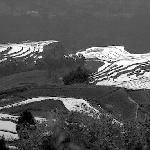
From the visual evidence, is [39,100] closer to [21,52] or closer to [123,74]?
[123,74]

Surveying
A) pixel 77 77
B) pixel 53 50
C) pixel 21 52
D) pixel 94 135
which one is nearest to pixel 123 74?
pixel 77 77

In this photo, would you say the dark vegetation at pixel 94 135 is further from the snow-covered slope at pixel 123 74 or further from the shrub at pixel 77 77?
the snow-covered slope at pixel 123 74

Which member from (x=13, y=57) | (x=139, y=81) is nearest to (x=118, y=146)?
(x=139, y=81)

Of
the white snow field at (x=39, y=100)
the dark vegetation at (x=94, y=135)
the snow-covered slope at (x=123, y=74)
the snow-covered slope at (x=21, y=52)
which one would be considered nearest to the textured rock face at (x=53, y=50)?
the snow-covered slope at (x=21, y=52)

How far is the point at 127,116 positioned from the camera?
55.0 metres

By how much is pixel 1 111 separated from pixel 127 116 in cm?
1212

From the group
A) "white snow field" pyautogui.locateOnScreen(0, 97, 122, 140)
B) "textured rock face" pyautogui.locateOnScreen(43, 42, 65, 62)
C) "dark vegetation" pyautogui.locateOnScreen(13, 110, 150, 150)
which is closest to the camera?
"dark vegetation" pyautogui.locateOnScreen(13, 110, 150, 150)

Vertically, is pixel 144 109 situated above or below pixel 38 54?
below

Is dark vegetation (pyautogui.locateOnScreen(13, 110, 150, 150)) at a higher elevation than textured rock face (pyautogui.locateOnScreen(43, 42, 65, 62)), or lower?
lower

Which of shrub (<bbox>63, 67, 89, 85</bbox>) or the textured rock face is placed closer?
shrub (<bbox>63, 67, 89, 85</bbox>)

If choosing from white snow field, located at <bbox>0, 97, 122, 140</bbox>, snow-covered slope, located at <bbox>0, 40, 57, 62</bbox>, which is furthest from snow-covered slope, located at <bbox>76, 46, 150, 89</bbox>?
white snow field, located at <bbox>0, 97, 122, 140</bbox>

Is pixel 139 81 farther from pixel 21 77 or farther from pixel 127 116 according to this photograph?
pixel 127 116

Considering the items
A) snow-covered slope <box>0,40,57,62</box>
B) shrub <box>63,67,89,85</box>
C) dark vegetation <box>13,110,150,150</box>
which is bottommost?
dark vegetation <box>13,110,150,150</box>

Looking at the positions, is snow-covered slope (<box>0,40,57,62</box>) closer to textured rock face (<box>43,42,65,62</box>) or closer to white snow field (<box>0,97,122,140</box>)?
textured rock face (<box>43,42,65,62</box>)
